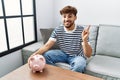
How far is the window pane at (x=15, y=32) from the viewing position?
6.60 feet

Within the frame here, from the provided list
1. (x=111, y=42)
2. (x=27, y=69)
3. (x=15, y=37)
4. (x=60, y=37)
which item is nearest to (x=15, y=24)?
(x=15, y=37)

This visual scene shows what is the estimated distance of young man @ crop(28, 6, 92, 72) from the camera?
1.68 m

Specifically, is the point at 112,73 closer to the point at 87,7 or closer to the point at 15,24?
the point at 87,7

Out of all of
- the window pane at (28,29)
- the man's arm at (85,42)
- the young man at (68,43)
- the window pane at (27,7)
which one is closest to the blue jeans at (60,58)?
the young man at (68,43)

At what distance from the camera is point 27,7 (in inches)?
90.1

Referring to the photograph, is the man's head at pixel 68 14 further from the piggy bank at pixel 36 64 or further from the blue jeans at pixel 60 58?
the piggy bank at pixel 36 64

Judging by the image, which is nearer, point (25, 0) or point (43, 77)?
point (43, 77)

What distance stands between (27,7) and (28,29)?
0.35 meters

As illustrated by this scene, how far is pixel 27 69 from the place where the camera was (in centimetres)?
142

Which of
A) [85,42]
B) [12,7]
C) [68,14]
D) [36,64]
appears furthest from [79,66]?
[12,7]

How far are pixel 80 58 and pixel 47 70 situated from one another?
46 cm

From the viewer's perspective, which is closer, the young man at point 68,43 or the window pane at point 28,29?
the young man at point 68,43

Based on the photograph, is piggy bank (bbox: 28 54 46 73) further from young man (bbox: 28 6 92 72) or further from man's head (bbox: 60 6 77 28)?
man's head (bbox: 60 6 77 28)

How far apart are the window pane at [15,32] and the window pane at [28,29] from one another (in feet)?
0.44
